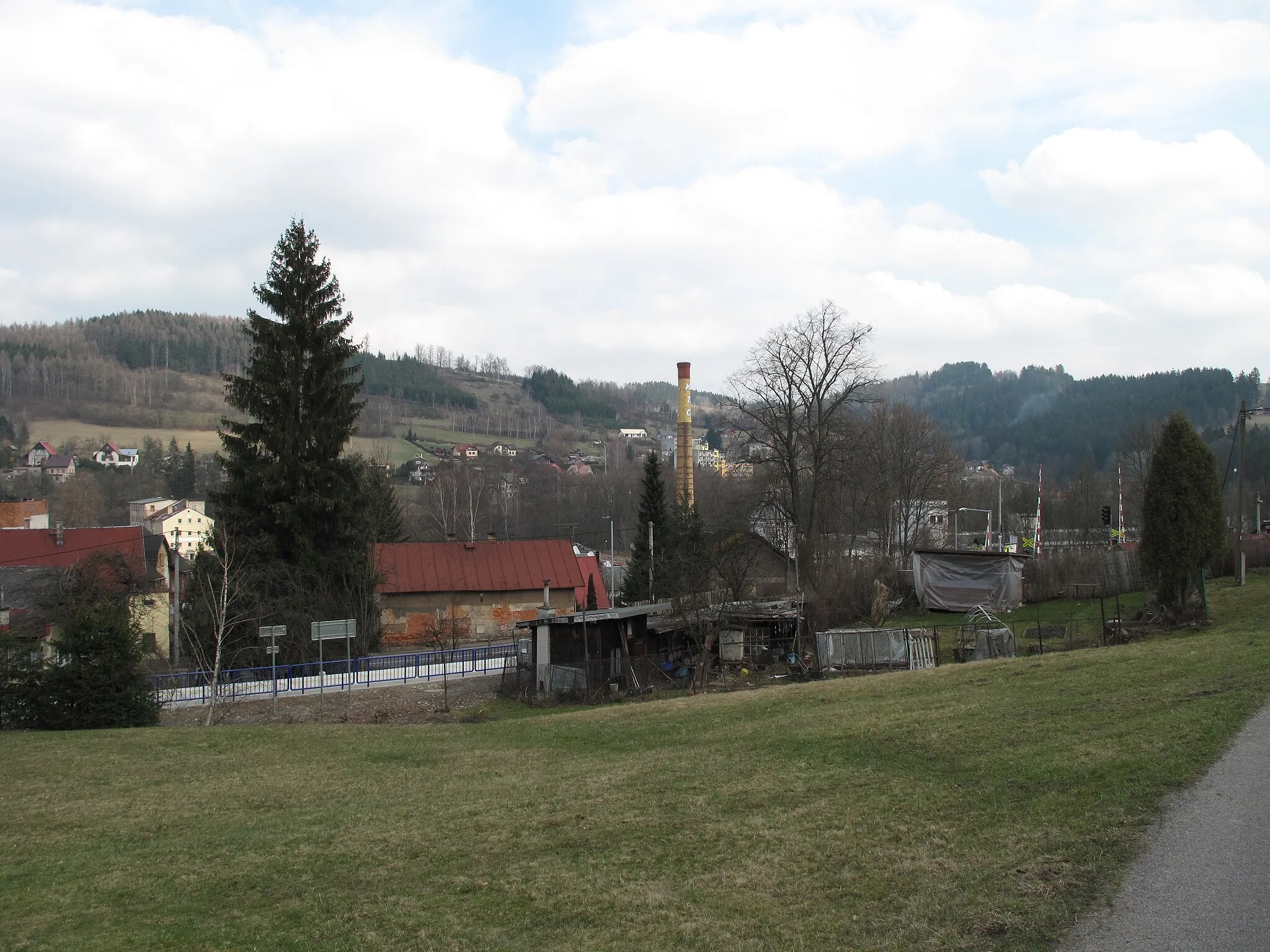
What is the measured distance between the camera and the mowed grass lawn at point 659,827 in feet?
25.7

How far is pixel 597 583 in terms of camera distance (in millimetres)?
57531

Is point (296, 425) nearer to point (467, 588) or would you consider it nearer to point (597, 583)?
point (467, 588)

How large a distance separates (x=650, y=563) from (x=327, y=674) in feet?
63.7

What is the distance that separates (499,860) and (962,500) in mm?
66443

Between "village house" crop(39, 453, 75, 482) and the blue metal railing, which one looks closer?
the blue metal railing

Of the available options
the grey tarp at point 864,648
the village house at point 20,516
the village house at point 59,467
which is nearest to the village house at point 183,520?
the village house at point 20,516

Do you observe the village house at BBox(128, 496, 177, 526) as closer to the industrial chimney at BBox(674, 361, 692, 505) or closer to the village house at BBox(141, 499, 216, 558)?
the village house at BBox(141, 499, 216, 558)

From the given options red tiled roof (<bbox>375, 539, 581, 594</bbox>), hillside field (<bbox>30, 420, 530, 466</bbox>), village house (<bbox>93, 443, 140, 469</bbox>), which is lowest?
red tiled roof (<bbox>375, 539, 581, 594</bbox>)

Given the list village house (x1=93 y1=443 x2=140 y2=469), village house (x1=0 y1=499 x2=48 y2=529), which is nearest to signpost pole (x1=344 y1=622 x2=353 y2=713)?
village house (x1=0 y1=499 x2=48 y2=529)

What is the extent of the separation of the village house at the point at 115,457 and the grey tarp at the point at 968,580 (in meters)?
120

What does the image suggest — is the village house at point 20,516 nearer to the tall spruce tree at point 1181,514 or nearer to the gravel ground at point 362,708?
the gravel ground at point 362,708

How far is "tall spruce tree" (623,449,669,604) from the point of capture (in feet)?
174

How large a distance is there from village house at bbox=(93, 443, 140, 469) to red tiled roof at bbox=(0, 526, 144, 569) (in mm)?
83213

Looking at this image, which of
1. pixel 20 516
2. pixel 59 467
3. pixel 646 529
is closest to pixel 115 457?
pixel 59 467
